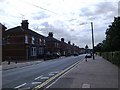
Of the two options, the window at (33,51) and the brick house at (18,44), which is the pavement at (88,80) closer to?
the brick house at (18,44)

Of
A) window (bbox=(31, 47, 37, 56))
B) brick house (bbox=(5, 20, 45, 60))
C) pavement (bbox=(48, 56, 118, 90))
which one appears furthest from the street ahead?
window (bbox=(31, 47, 37, 56))

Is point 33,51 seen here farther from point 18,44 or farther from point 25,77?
point 25,77

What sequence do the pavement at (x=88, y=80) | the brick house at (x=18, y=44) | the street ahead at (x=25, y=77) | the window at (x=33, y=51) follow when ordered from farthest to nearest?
the window at (x=33, y=51) → the brick house at (x=18, y=44) → the street ahead at (x=25, y=77) → the pavement at (x=88, y=80)

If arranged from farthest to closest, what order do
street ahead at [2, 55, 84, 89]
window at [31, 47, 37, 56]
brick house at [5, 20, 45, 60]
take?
window at [31, 47, 37, 56] → brick house at [5, 20, 45, 60] → street ahead at [2, 55, 84, 89]

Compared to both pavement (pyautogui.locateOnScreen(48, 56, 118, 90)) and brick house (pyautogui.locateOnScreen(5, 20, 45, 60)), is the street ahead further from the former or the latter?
brick house (pyautogui.locateOnScreen(5, 20, 45, 60))

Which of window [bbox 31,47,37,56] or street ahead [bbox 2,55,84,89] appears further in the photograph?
window [bbox 31,47,37,56]

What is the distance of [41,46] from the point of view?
92375 mm

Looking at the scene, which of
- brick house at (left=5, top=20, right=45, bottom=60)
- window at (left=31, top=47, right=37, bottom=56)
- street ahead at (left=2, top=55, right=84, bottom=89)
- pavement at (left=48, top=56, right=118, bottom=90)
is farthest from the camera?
window at (left=31, top=47, right=37, bottom=56)

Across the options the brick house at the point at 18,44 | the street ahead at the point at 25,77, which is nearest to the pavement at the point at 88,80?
the street ahead at the point at 25,77

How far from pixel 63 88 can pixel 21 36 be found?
204 ft

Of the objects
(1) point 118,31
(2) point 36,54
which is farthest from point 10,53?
(1) point 118,31

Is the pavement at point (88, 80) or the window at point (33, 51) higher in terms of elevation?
the window at point (33, 51)

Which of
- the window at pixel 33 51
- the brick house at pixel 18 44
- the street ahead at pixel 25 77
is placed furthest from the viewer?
the window at pixel 33 51

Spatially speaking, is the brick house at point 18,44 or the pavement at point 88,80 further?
the brick house at point 18,44
